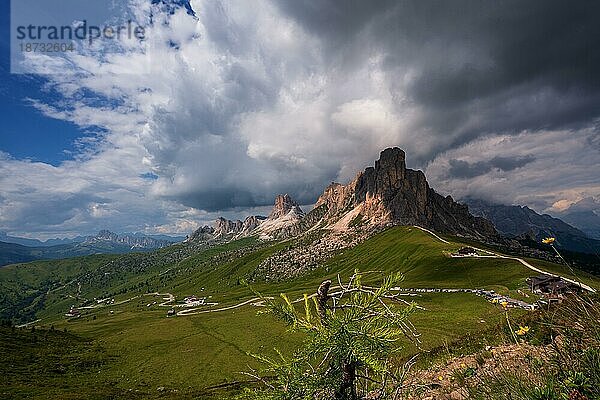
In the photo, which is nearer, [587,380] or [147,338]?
[587,380]

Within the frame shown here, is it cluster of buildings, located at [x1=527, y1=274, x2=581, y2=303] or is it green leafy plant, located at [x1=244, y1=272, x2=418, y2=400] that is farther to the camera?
cluster of buildings, located at [x1=527, y1=274, x2=581, y2=303]

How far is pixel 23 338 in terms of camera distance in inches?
4638

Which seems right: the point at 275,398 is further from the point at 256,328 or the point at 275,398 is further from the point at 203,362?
the point at 256,328

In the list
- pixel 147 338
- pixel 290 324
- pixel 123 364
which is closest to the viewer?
pixel 290 324

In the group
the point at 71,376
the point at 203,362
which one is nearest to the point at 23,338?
the point at 71,376

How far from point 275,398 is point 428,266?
143m

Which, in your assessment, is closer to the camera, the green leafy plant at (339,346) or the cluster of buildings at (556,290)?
the green leafy plant at (339,346)

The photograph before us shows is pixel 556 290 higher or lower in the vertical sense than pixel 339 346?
lower

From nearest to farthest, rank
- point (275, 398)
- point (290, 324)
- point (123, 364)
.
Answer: point (275, 398)
point (290, 324)
point (123, 364)

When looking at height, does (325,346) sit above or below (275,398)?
above

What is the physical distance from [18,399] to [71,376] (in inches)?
932

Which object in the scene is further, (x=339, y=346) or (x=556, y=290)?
(x=556, y=290)

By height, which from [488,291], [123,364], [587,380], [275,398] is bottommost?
[123,364]

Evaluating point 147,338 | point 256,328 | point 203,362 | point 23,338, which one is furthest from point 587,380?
point 23,338
